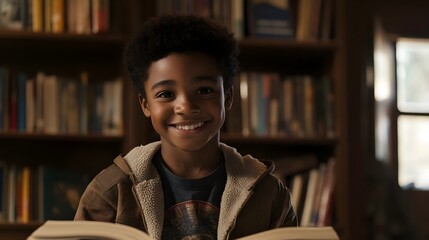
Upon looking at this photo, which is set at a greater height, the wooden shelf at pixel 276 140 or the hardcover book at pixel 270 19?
the hardcover book at pixel 270 19

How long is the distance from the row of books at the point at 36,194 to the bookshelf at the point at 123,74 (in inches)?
2.2

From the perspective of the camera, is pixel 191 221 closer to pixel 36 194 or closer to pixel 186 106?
pixel 186 106

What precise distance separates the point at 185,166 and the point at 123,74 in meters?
1.43

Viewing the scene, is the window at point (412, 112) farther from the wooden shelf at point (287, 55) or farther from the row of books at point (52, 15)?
the row of books at point (52, 15)

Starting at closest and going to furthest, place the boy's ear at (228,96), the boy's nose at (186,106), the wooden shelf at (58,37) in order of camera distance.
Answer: the boy's nose at (186,106), the boy's ear at (228,96), the wooden shelf at (58,37)

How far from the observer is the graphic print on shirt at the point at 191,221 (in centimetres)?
115

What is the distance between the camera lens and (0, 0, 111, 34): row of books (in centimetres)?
253

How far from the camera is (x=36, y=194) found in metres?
2.56

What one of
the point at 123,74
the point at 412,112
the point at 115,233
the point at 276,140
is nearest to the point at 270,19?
the point at 276,140

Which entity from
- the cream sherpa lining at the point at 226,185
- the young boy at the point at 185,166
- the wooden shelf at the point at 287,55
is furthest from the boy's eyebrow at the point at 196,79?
the wooden shelf at the point at 287,55

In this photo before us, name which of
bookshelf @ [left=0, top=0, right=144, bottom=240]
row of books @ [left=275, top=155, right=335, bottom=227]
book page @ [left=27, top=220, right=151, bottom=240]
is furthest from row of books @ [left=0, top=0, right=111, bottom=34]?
book page @ [left=27, top=220, right=151, bottom=240]

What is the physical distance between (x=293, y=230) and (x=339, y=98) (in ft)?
5.56

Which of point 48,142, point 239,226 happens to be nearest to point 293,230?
point 239,226

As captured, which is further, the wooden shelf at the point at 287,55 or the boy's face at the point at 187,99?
the wooden shelf at the point at 287,55
